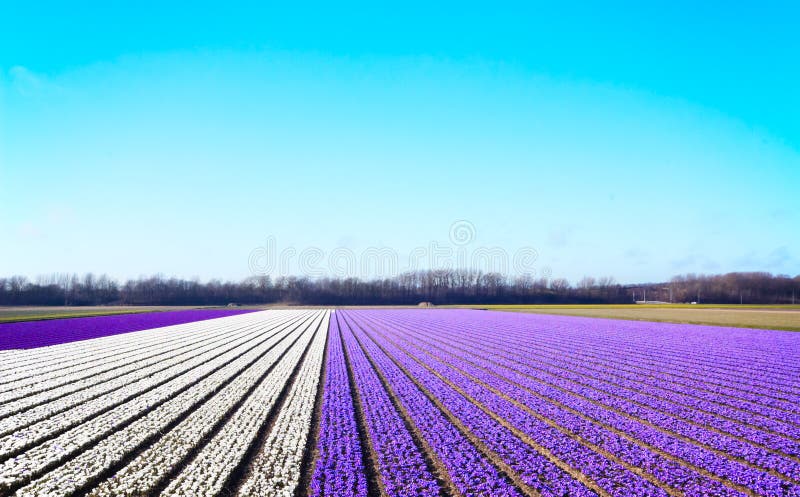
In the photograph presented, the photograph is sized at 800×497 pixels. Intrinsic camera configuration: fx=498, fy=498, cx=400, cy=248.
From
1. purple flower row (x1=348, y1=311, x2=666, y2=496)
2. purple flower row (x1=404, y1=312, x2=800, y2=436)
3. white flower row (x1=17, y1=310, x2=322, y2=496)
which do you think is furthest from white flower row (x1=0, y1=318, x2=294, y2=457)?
purple flower row (x1=404, y1=312, x2=800, y2=436)

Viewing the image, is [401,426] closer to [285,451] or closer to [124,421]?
[285,451]

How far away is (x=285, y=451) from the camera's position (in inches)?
319

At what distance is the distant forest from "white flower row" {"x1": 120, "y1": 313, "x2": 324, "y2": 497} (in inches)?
4429

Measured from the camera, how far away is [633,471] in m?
7.23

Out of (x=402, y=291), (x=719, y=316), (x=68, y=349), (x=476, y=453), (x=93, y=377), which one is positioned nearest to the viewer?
(x=476, y=453)

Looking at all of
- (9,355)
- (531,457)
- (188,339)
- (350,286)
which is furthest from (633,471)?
(350,286)

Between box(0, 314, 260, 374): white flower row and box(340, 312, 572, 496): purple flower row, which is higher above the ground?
box(340, 312, 572, 496): purple flower row

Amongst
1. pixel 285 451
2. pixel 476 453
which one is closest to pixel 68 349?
pixel 285 451

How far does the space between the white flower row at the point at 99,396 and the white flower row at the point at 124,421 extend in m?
0.44

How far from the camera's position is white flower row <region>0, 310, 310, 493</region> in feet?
24.7

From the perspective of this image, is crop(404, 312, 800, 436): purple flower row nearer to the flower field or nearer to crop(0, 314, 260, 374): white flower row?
the flower field

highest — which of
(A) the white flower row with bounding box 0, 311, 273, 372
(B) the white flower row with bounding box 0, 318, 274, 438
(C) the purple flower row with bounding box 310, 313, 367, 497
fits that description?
(C) the purple flower row with bounding box 310, 313, 367, 497

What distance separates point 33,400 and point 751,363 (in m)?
22.0

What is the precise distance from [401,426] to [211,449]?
343 centimetres
